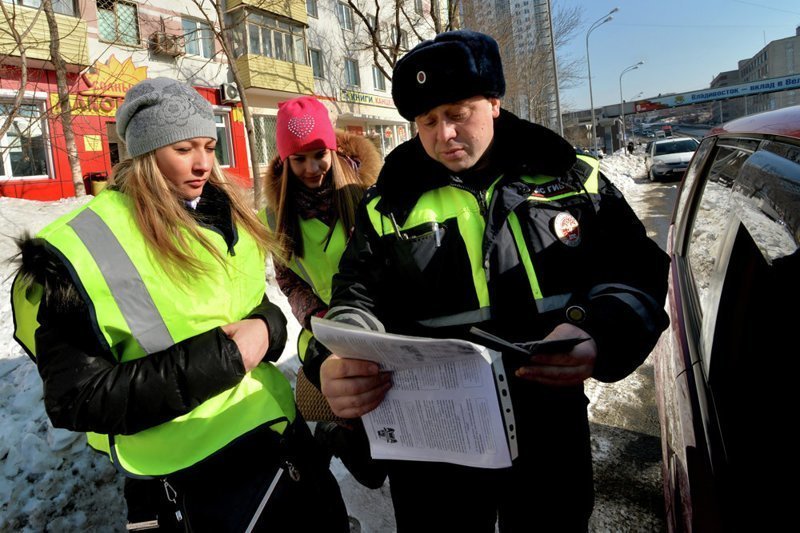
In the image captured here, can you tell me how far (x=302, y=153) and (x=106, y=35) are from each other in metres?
15.0

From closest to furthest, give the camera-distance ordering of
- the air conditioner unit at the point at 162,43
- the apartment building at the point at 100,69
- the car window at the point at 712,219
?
the car window at the point at 712,219
the apartment building at the point at 100,69
the air conditioner unit at the point at 162,43

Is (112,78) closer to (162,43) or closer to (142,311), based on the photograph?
(162,43)

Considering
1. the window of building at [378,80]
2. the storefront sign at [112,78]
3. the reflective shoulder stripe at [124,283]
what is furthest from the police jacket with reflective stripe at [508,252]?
the window of building at [378,80]

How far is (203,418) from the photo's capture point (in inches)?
54.4

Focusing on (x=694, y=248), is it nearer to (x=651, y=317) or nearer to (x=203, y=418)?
(x=651, y=317)

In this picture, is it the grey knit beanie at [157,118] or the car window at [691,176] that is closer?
the grey knit beanie at [157,118]

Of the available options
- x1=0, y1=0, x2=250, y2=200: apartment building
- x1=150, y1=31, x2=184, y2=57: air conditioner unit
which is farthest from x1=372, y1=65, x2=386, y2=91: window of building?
x1=150, y1=31, x2=184, y2=57: air conditioner unit

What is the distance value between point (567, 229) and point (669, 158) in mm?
18474

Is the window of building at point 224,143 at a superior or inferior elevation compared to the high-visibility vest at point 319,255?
superior

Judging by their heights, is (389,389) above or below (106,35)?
below

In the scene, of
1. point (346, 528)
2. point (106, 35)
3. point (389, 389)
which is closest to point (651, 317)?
point (389, 389)

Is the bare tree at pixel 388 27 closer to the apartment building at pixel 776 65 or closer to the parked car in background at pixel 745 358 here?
the parked car in background at pixel 745 358

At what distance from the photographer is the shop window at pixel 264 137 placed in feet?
59.8

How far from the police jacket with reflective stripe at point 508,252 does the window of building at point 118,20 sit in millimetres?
15251
